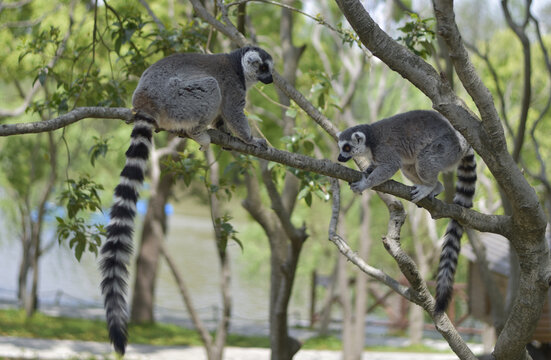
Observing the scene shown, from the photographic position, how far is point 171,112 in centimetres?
378

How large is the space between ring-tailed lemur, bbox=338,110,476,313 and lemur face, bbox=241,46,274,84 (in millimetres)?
789

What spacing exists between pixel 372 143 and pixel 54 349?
8997 mm

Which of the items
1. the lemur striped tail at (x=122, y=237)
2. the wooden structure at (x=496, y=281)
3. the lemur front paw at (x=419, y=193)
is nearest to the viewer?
the lemur striped tail at (x=122, y=237)

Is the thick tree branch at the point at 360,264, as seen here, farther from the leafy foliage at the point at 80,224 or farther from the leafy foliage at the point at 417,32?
the leafy foliage at the point at 80,224

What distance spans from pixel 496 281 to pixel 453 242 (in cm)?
943

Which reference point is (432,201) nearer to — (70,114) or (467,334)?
(70,114)

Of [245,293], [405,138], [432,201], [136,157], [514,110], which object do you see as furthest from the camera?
[245,293]

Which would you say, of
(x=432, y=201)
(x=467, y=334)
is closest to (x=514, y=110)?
(x=467, y=334)

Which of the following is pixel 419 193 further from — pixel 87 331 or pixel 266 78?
pixel 87 331

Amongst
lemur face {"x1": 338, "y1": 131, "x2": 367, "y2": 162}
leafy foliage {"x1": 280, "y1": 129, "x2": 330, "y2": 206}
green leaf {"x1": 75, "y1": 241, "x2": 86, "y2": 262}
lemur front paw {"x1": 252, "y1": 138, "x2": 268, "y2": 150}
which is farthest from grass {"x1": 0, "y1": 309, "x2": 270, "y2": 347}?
lemur front paw {"x1": 252, "y1": 138, "x2": 268, "y2": 150}

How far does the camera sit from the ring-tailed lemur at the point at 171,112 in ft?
9.53

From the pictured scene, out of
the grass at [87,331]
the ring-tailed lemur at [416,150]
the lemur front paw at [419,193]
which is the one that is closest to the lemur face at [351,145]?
the ring-tailed lemur at [416,150]

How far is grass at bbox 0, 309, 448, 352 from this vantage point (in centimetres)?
1264

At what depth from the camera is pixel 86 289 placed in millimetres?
23516
